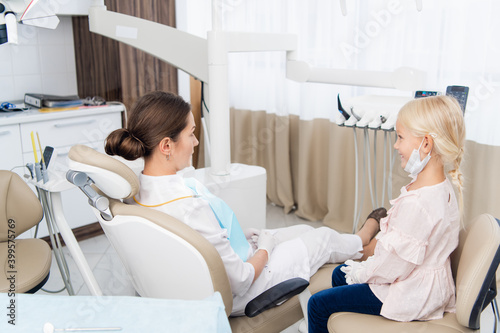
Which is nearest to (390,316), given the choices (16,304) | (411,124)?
(411,124)

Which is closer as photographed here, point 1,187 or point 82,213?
point 1,187

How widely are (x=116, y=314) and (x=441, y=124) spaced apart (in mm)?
937

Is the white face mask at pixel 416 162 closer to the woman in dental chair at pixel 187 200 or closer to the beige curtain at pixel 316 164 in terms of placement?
the woman in dental chair at pixel 187 200

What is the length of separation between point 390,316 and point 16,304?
905 millimetres

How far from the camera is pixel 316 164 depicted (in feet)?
10.2

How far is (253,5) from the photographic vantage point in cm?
315

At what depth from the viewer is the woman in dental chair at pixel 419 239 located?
1.26 m

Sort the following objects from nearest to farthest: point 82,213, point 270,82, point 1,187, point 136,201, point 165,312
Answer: point 165,312, point 136,201, point 1,187, point 82,213, point 270,82

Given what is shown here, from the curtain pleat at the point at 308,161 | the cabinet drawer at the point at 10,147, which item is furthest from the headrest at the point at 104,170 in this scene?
the curtain pleat at the point at 308,161

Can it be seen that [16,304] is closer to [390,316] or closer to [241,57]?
[390,316]

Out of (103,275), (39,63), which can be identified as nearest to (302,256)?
(103,275)

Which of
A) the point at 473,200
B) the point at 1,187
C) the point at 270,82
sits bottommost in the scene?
the point at 473,200

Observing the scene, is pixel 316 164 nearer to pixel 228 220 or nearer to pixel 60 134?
pixel 60 134

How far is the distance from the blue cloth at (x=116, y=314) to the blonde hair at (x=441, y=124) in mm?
751
